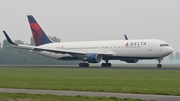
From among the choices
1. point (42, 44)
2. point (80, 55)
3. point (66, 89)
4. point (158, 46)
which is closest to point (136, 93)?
point (66, 89)

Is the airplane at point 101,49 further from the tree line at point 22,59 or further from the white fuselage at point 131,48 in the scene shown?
the tree line at point 22,59

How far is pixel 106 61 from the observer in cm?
7206

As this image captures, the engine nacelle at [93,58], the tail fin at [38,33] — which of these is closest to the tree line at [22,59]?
the tail fin at [38,33]

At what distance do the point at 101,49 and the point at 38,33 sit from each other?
1445cm

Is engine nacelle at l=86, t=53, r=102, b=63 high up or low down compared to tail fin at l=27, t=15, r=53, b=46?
down

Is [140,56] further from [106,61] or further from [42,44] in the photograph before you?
[42,44]

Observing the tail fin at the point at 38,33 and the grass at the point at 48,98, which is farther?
the tail fin at the point at 38,33

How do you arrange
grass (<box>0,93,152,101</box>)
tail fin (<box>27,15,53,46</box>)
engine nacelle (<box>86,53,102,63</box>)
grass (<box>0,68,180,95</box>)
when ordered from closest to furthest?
grass (<box>0,93,152,101</box>)
grass (<box>0,68,180,95</box>)
engine nacelle (<box>86,53,102,63</box>)
tail fin (<box>27,15,53,46</box>)

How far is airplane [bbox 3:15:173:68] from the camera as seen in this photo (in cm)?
6438

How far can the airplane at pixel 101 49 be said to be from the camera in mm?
64375

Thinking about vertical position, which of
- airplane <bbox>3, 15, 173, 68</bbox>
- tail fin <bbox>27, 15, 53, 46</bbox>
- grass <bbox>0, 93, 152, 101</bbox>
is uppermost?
tail fin <bbox>27, 15, 53, 46</bbox>

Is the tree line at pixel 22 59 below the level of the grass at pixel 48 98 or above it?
above

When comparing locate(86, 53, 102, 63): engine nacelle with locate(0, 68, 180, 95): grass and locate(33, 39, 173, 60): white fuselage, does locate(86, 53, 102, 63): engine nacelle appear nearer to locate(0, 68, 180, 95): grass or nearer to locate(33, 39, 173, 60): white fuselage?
locate(33, 39, 173, 60): white fuselage

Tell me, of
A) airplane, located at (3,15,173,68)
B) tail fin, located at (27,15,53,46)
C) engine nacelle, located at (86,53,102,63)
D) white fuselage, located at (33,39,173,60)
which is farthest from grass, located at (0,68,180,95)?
tail fin, located at (27,15,53,46)
